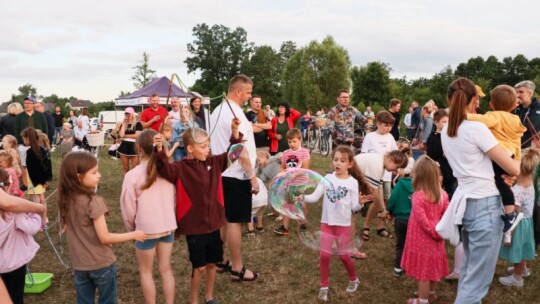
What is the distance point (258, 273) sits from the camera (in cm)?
507

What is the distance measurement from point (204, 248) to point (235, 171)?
3.47ft

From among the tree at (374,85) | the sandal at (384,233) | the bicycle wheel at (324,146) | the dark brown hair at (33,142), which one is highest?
the tree at (374,85)

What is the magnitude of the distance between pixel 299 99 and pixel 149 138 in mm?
46987

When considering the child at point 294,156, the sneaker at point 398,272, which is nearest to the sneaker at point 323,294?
the sneaker at point 398,272

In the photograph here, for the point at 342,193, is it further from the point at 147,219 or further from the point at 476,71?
the point at 476,71

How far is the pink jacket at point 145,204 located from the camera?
3.55 meters

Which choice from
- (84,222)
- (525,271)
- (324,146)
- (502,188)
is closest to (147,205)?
(84,222)

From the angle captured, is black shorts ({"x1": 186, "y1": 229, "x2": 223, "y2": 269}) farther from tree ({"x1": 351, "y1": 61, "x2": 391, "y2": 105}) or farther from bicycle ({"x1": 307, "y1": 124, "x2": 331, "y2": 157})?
tree ({"x1": 351, "y1": 61, "x2": 391, "y2": 105})

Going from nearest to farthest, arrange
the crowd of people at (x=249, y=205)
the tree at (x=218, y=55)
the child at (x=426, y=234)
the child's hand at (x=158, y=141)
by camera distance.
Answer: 1. the crowd of people at (x=249, y=205)
2. the child's hand at (x=158, y=141)
3. the child at (x=426, y=234)
4. the tree at (x=218, y=55)

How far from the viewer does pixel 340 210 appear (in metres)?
4.18

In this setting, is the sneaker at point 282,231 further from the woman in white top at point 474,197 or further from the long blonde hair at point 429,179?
the woman in white top at point 474,197

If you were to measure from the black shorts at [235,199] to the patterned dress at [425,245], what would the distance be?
1.76 metres

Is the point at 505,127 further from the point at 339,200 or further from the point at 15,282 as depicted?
the point at 15,282

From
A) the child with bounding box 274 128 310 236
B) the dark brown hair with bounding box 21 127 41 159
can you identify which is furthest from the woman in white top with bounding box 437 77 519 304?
the dark brown hair with bounding box 21 127 41 159
